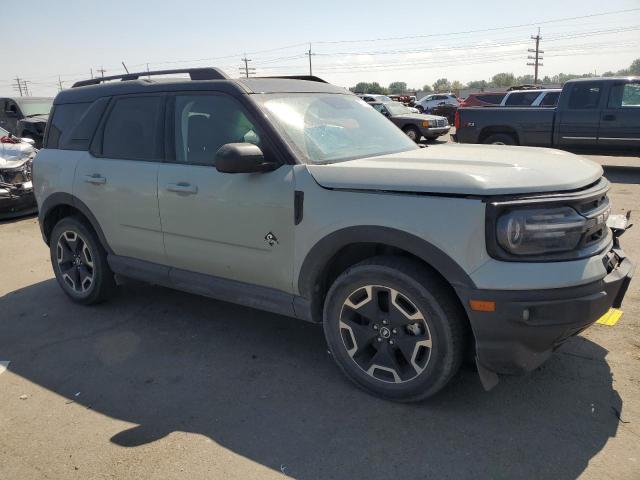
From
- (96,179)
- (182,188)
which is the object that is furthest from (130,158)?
(182,188)

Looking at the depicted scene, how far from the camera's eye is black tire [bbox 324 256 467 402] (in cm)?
279

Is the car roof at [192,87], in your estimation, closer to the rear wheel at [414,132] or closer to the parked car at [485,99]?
the rear wheel at [414,132]

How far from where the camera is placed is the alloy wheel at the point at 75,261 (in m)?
4.71

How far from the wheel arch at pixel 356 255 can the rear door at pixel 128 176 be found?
1.40 m

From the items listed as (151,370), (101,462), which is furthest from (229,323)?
(101,462)

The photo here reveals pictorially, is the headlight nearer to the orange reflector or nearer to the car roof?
the orange reflector

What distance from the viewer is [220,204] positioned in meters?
3.54

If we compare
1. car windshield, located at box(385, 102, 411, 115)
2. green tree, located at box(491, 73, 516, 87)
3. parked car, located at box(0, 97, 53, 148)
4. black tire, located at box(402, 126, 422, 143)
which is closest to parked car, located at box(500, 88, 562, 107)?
black tire, located at box(402, 126, 422, 143)

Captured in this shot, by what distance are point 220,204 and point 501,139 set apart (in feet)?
31.7

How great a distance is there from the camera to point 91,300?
472 cm

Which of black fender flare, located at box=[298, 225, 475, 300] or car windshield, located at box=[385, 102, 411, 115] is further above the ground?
black fender flare, located at box=[298, 225, 475, 300]

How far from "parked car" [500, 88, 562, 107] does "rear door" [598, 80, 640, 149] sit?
6.30 feet

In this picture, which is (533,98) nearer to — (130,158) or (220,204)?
(130,158)

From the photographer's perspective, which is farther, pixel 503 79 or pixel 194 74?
pixel 503 79
